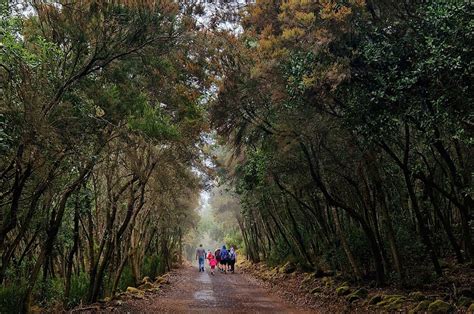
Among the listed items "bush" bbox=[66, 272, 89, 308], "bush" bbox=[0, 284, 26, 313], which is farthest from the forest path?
"bush" bbox=[0, 284, 26, 313]

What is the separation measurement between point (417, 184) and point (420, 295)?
616 cm

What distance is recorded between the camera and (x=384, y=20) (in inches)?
330

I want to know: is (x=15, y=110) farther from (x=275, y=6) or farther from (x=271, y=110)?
(x=271, y=110)

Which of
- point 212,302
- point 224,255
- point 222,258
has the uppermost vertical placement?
point 224,255

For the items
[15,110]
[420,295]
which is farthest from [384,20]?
[15,110]

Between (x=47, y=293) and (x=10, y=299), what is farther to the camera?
(x=47, y=293)

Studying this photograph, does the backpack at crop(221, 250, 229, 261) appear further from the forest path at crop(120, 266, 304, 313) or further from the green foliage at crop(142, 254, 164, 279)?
the forest path at crop(120, 266, 304, 313)

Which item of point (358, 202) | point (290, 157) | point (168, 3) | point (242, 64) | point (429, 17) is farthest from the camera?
point (358, 202)

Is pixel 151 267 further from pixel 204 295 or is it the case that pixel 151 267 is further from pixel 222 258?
pixel 222 258

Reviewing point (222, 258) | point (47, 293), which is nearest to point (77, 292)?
point (47, 293)

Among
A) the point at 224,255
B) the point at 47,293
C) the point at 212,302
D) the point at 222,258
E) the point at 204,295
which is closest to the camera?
the point at 47,293

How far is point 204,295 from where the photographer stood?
1509 cm

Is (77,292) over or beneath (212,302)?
over

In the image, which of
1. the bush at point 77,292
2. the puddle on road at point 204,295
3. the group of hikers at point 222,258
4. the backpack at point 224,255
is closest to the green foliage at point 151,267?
the puddle on road at point 204,295
